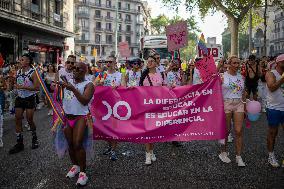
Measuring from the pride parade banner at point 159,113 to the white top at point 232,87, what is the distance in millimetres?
124

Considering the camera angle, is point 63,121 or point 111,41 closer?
point 63,121

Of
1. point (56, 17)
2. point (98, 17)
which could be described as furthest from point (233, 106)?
point (98, 17)

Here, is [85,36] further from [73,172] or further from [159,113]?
[73,172]

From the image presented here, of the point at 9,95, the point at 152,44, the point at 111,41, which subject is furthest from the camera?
the point at 111,41

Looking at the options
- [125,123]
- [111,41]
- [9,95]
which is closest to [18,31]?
[9,95]

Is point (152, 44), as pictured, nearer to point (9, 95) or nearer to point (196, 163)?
point (9, 95)

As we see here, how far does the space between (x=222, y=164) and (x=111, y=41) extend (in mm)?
82737

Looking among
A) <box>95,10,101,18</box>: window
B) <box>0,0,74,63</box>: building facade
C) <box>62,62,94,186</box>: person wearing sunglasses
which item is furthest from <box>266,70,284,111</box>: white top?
<box>95,10,101,18</box>: window

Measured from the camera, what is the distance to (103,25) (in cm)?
8638

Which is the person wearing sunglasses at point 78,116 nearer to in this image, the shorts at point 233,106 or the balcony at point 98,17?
the shorts at point 233,106

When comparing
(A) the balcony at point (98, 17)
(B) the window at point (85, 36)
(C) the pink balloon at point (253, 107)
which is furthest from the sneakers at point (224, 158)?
(A) the balcony at point (98, 17)

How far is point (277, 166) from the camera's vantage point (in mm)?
5969

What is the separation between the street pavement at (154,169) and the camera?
5.13m

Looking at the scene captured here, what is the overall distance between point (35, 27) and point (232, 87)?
18461 millimetres
